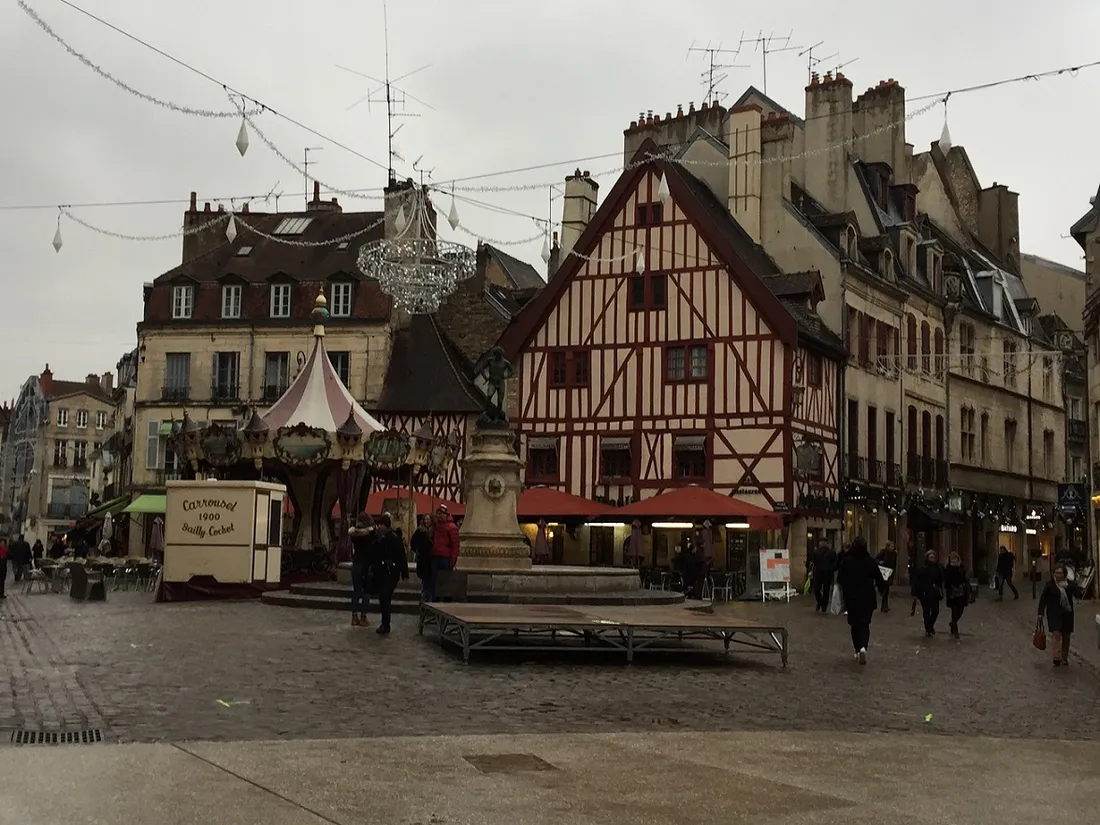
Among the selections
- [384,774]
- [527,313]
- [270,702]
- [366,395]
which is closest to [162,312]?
[366,395]

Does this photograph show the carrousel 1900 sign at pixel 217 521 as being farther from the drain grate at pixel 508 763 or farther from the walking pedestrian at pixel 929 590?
the drain grate at pixel 508 763

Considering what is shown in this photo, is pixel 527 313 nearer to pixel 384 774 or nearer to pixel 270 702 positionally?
pixel 270 702

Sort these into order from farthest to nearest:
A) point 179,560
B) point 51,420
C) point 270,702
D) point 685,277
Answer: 1. point 51,420
2. point 685,277
3. point 179,560
4. point 270,702

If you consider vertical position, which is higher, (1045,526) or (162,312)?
(162,312)

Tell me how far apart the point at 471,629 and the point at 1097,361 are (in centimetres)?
2176

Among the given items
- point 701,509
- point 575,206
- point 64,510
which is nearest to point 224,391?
point 575,206

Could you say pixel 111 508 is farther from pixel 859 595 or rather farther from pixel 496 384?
pixel 859 595

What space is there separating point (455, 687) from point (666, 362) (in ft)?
73.7

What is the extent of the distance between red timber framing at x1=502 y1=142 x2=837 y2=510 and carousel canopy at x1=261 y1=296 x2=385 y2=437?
7.70 meters

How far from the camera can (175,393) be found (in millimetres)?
38938

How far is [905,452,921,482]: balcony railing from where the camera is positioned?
36.9 meters

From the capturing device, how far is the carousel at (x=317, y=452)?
25.0 m

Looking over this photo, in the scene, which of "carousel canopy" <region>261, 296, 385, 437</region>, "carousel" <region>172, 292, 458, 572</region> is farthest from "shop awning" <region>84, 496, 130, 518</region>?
"carousel canopy" <region>261, 296, 385, 437</region>

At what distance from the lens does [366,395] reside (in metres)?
37.3
